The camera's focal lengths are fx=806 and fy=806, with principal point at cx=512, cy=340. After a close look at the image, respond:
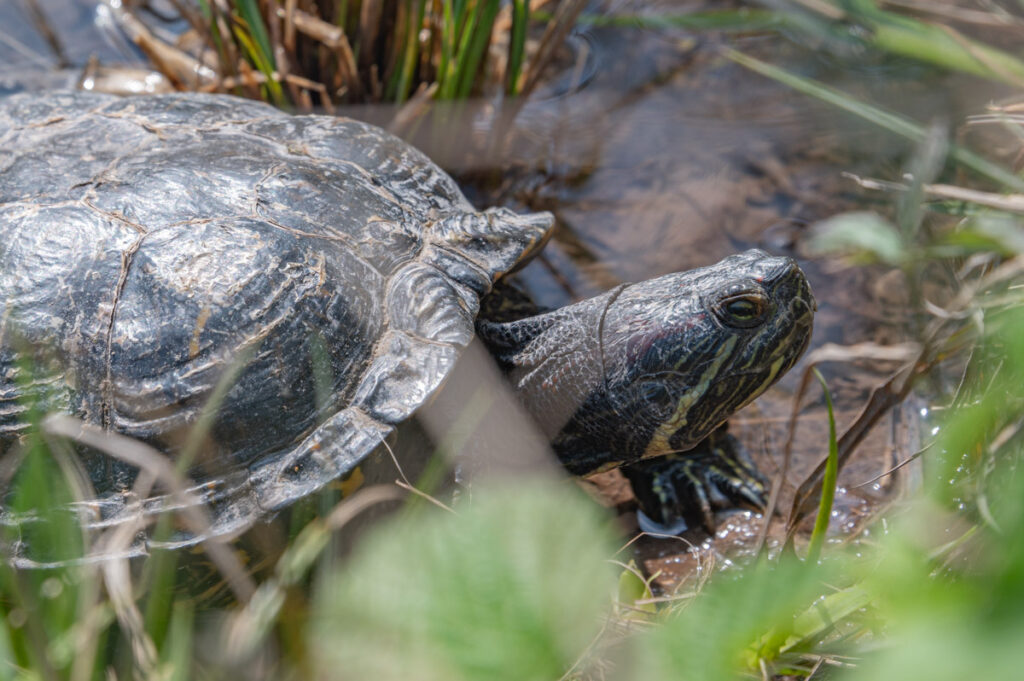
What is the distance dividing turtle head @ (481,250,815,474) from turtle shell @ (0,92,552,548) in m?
0.35

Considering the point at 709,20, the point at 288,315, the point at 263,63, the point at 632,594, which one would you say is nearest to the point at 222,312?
the point at 288,315

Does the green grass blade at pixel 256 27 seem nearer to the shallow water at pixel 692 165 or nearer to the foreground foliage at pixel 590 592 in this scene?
the shallow water at pixel 692 165

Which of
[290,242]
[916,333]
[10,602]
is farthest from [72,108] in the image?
[916,333]

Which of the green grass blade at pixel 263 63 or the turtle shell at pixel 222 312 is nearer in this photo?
the turtle shell at pixel 222 312

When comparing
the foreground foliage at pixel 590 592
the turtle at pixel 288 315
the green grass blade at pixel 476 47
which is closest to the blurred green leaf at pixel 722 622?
the foreground foliage at pixel 590 592

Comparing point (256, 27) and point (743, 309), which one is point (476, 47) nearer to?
point (256, 27)

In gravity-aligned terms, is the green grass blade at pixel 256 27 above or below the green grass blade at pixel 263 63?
above

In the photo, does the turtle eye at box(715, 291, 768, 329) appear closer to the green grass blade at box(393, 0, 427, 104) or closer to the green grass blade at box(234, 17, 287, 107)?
the green grass blade at box(393, 0, 427, 104)

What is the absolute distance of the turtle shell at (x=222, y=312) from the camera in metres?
2.17

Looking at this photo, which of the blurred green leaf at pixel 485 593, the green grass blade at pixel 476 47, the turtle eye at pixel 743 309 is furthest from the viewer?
the green grass blade at pixel 476 47

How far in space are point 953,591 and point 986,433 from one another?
1459 mm

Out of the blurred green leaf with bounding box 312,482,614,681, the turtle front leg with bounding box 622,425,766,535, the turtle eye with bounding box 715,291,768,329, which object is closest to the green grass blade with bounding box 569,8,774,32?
the turtle eye with bounding box 715,291,768,329

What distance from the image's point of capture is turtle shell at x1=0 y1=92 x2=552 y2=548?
2172 millimetres

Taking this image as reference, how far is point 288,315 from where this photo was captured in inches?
87.2
